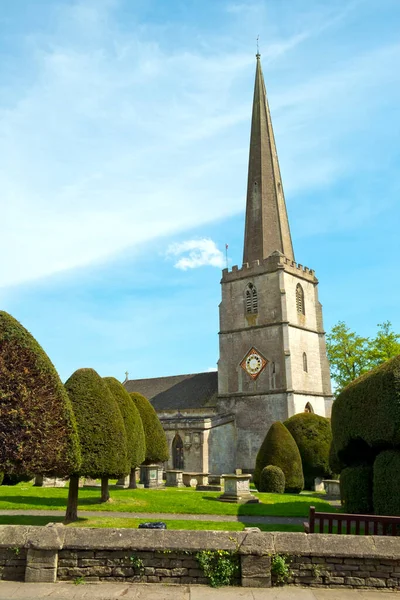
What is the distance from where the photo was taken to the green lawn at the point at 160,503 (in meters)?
15.9

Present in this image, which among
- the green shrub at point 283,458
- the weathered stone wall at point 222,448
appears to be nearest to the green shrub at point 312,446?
the green shrub at point 283,458

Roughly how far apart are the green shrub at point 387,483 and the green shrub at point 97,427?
690cm

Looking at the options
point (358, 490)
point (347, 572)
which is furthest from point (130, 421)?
point (347, 572)

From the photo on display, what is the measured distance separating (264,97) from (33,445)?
46.5 metres

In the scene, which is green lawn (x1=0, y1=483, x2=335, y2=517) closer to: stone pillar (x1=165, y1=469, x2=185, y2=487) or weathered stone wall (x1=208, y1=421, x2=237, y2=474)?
stone pillar (x1=165, y1=469, x2=185, y2=487)

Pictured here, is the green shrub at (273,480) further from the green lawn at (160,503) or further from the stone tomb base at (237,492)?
the stone tomb base at (237,492)

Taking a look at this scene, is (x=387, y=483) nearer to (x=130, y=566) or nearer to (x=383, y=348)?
(x=130, y=566)

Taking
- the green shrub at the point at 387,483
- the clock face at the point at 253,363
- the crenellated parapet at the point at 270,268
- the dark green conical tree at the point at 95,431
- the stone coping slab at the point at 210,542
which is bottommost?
the stone coping slab at the point at 210,542

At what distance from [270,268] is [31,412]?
107 feet

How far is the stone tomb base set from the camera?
62.1ft

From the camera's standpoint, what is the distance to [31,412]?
10.8 m

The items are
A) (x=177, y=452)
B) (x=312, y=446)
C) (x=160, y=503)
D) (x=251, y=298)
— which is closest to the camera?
(x=160, y=503)

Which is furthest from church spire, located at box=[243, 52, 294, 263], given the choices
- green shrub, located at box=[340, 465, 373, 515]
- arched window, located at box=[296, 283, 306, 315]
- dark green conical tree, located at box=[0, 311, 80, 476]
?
dark green conical tree, located at box=[0, 311, 80, 476]

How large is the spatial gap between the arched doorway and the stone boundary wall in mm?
32246
